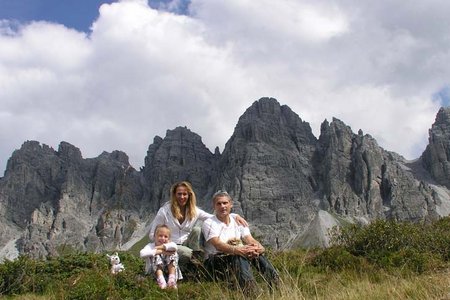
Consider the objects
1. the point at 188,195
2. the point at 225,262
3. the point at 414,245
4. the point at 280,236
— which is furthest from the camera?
the point at 280,236

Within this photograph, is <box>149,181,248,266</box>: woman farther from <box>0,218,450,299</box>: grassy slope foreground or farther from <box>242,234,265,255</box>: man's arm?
<box>0,218,450,299</box>: grassy slope foreground

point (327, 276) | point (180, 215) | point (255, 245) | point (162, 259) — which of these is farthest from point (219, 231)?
point (327, 276)

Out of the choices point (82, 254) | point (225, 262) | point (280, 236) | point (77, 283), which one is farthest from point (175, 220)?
point (280, 236)

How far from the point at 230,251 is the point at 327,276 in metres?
2.45

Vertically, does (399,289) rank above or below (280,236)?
→ below

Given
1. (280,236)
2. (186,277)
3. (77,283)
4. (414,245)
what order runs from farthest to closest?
(280,236), (414,245), (186,277), (77,283)

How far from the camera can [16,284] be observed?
1184 cm

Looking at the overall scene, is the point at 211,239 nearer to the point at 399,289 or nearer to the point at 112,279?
the point at 112,279

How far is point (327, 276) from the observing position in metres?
9.86

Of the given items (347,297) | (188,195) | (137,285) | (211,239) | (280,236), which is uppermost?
(280,236)

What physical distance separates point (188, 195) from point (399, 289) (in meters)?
5.01

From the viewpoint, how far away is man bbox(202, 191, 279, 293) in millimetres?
8141

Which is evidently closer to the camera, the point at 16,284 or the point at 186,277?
the point at 186,277

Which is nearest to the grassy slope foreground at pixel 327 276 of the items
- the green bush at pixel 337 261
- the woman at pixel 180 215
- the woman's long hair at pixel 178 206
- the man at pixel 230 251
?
the green bush at pixel 337 261
